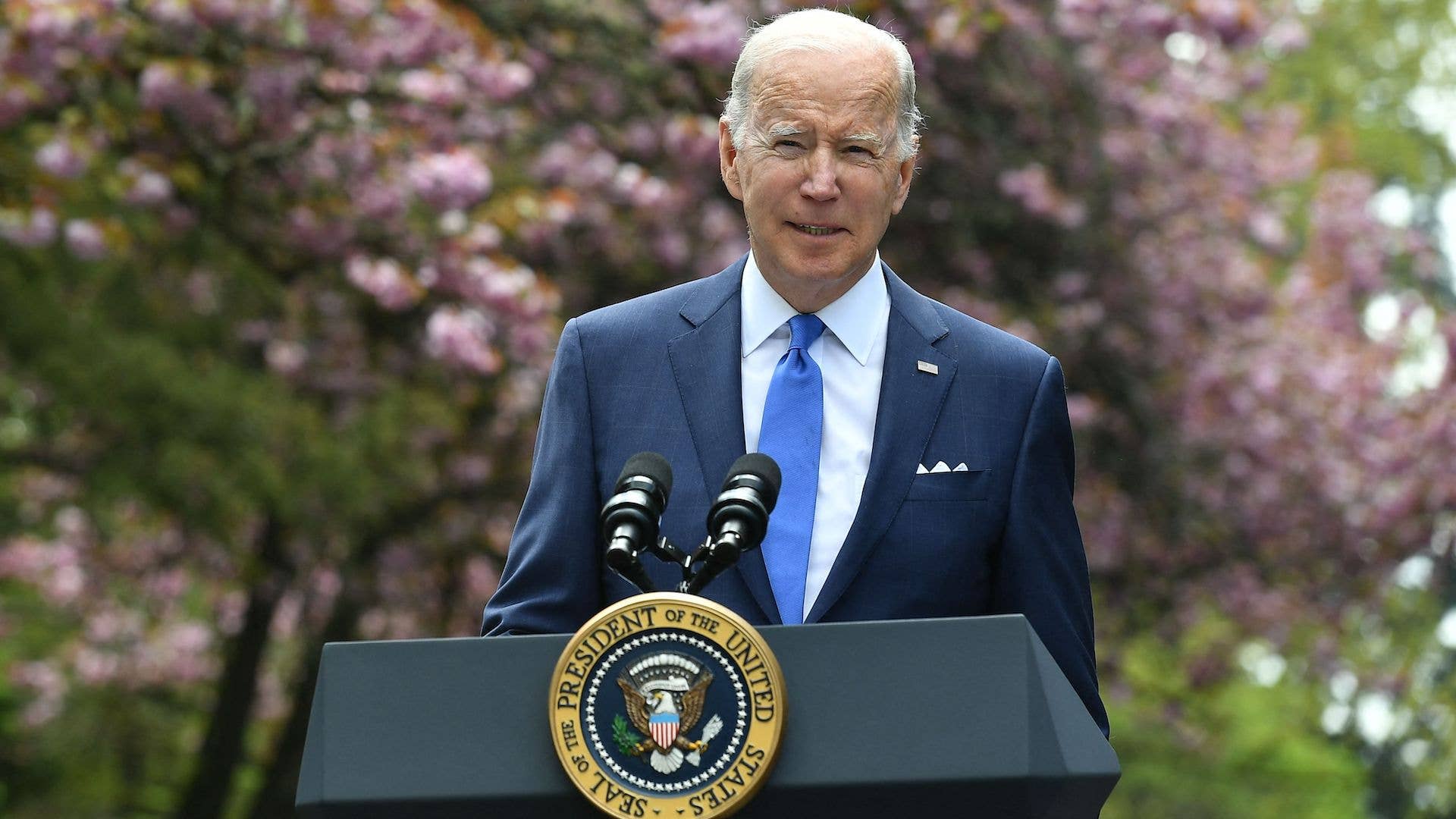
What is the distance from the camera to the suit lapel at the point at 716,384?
9.50 feet

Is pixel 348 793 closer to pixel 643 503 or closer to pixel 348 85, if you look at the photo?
pixel 643 503

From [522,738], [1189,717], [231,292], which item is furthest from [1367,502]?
[522,738]

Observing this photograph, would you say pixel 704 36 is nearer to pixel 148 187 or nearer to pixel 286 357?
pixel 148 187

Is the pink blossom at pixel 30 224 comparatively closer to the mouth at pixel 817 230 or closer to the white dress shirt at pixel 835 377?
the white dress shirt at pixel 835 377

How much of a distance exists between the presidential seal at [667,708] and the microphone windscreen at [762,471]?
0.23 m

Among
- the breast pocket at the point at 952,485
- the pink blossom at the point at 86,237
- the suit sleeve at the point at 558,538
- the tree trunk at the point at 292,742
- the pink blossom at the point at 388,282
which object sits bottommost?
→ the tree trunk at the point at 292,742

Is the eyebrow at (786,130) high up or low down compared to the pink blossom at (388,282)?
up

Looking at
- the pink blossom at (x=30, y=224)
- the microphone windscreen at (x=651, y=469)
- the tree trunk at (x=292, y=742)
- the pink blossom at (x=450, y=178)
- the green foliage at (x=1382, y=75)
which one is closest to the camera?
the microphone windscreen at (x=651, y=469)

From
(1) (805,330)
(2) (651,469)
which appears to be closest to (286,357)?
(1) (805,330)

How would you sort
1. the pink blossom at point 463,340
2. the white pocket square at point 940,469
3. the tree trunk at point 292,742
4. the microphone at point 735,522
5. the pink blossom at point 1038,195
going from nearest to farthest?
1. the microphone at point 735,522
2. the white pocket square at point 940,469
3. the pink blossom at point 463,340
4. the pink blossom at point 1038,195
5. the tree trunk at point 292,742

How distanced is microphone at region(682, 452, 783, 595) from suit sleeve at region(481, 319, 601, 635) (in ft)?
1.67

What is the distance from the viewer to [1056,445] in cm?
312

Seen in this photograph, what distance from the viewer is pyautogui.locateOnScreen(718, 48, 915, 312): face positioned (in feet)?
9.62

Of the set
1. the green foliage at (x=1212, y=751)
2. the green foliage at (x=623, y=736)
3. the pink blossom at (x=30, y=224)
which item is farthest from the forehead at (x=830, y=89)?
the green foliage at (x=1212, y=751)
